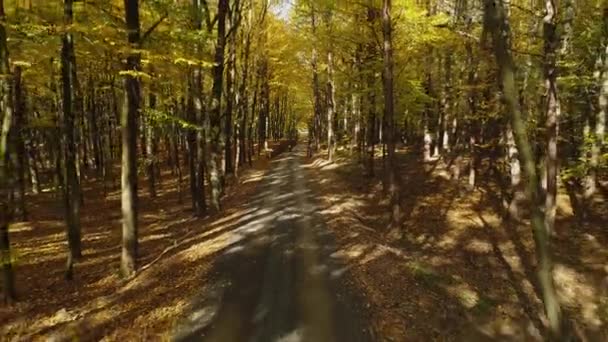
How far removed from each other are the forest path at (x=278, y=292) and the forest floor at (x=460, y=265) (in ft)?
2.05

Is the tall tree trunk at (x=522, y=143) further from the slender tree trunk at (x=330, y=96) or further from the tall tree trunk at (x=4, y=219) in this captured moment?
the slender tree trunk at (x=330, y=96)

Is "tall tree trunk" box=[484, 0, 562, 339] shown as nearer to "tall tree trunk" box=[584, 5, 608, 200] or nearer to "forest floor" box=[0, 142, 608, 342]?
"forest floor" box=[0, 142, 608, 342]

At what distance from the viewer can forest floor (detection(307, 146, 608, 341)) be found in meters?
9.74

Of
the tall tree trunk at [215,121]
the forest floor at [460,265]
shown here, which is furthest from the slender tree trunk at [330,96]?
the tall tree trunk at [215,121]

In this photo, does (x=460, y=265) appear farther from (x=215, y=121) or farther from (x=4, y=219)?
(x=4, y=219)

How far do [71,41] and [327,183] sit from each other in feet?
48.5

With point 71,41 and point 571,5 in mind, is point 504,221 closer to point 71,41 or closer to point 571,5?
point 571,5

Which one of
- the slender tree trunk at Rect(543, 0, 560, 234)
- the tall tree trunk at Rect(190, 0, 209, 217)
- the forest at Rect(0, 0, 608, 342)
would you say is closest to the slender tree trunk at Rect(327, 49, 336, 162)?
the forest at Rect(0, 0, 608, 342)

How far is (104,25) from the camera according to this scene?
1082cm

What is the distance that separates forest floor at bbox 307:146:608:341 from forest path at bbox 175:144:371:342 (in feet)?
2.05

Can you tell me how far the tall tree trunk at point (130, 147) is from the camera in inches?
462

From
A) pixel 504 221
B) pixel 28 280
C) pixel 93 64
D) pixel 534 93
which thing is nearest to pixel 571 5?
pixel 534 93

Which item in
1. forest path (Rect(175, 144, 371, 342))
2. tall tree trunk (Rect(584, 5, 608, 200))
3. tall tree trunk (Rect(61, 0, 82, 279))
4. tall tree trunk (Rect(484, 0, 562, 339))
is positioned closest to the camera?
tall tree trunk (Rect(484, 0, 562, 339))

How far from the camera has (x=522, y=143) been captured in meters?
8.30
